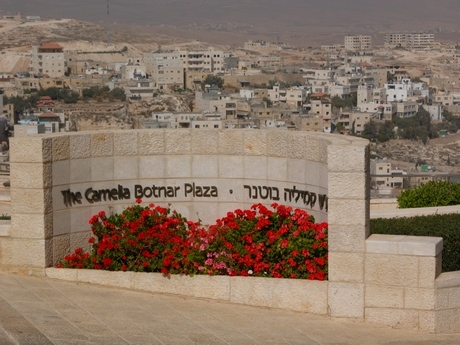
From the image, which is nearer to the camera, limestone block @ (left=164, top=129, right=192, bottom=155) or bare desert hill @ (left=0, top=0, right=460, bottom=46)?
limestone block @ (left=164, top=129, right=192, bottom=155)

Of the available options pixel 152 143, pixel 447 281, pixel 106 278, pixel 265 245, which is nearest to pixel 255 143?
pixel 152 143

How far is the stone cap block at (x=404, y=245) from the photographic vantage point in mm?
6176

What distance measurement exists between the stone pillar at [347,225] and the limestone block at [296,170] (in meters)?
0.79

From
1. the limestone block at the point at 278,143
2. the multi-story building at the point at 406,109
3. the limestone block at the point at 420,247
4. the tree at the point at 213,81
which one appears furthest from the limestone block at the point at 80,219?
the tree at the point at 213,81

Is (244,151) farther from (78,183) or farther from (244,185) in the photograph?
(78,183)

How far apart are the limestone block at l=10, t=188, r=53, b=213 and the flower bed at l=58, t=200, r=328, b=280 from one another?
40 cm

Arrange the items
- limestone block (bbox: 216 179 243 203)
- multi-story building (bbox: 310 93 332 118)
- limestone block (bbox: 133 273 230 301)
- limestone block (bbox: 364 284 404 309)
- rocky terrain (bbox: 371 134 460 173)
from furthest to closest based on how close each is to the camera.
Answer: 1. multi-story building (bbox: 310 93 332 118)
2. rocky terrain (bbox: 371 134 460 173)
3. limestone block (bbox: 216 179 243 203)
4. limestone block (bbox: 133 273 230 301)
5. limestone block (bbox: 364 284 404 309)

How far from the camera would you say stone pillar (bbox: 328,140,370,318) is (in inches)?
251

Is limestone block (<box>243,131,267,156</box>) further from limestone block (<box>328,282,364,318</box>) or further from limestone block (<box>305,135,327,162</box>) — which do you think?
limestone block (<box>328,282,364,318</box>)

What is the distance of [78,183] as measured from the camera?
7254mm

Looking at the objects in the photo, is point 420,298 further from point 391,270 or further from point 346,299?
point 346,299

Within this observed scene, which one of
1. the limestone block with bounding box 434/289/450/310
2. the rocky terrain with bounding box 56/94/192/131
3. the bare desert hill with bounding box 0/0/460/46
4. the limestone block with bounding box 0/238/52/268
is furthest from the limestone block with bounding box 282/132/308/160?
the bare desert hill with bounding box 0/0/460/46

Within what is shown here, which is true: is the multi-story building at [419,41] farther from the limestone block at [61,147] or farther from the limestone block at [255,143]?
the limestone block at [61,147]

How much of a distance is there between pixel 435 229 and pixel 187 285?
1.76 m
